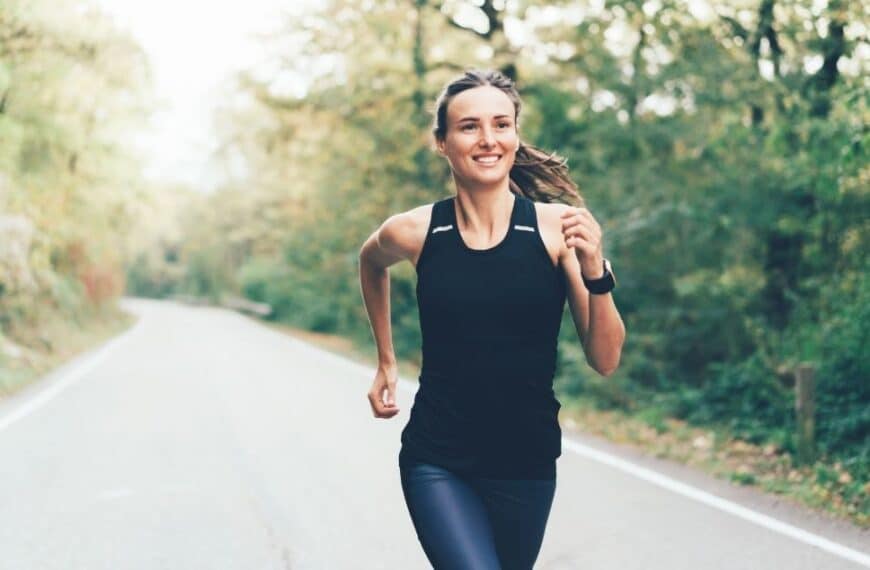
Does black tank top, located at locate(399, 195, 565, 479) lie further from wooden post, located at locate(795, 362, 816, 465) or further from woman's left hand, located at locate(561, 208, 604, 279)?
wooden post, located at locate(795, 362, 816, 465)

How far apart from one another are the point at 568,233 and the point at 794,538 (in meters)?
4.22

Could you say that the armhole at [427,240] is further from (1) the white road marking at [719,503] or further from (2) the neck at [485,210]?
(1) the white road marking at [719,503]

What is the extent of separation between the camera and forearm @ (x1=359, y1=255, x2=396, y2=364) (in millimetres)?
3174

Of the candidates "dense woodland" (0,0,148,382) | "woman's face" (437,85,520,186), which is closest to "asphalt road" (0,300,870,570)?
"woman's face" (437,85,520,186)

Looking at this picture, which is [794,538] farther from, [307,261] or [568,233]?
[307,261]

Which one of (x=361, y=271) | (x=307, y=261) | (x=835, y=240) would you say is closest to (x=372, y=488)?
(x=361, y=271)

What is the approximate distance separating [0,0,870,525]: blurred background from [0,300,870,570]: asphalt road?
0.99 meters

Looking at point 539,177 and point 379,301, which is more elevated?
point 539,177

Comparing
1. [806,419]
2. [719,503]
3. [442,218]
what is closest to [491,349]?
[442,218]

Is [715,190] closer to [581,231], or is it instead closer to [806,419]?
[806,419]

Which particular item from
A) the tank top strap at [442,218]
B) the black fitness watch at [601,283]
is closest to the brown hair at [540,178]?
the tank top strap at [442,218]

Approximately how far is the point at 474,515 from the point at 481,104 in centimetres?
113

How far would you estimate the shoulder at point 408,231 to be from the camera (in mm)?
2746

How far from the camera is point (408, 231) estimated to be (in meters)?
2.77
